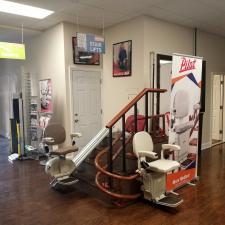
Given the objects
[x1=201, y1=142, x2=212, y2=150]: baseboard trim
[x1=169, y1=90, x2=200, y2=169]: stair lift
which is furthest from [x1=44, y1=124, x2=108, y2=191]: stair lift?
[x1=201, y1=142, x2=212, y2=150]: baseboard trim

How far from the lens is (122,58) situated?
17.1ft

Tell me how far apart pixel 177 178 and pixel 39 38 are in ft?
15.1

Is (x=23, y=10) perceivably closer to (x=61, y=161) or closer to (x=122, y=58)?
(x=122, y=58)

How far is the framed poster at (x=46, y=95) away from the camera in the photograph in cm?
564

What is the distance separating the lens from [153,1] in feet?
13.2

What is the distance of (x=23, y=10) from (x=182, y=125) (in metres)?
3.45

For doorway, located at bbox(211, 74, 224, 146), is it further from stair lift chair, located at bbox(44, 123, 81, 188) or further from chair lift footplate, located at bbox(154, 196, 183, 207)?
stair lift chair, located at bbox(44, 123, 81, 188)

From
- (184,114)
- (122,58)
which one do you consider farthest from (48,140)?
(122,58)

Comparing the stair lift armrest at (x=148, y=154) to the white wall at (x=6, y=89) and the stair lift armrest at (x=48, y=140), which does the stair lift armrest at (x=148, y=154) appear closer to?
the stair lift armrest at (x=48, y=140)

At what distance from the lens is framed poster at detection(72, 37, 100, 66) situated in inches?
207

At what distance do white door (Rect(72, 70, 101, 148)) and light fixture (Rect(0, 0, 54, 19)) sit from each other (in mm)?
1322

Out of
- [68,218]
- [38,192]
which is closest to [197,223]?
[68,218]

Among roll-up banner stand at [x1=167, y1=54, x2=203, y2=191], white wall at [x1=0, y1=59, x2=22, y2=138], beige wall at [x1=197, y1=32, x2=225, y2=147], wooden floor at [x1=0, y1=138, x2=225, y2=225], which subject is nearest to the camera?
wooden floor at [x1=0, y1=138, x2=225, y2=225]

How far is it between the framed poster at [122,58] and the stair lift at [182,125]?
169cm
